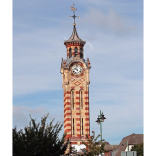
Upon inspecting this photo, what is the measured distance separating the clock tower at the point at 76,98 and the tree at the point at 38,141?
27.8 metres

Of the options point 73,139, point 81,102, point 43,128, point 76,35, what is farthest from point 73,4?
point 43,128

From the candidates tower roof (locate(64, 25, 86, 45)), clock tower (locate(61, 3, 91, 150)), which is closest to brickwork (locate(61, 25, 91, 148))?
clock tower (locate(61, 3, 91, 150))

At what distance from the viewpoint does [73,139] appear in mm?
60375

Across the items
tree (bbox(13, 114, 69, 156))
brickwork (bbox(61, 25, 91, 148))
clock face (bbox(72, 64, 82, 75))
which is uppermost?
clock face (bbox(72, 64, 82, 75))

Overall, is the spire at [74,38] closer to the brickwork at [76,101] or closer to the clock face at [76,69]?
the brickwork at [76,101]

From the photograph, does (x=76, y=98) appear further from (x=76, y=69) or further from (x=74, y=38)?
(x=74, y=38)

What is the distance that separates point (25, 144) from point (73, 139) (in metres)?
29.8

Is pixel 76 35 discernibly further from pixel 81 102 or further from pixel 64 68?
pixel 81 102

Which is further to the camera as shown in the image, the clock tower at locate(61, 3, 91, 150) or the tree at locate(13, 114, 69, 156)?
the clock tower at locate(61, 3, 91, 150)

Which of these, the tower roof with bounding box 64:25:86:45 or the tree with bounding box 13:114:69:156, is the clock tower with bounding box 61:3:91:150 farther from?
the tree with bounding box 13:114:69:156

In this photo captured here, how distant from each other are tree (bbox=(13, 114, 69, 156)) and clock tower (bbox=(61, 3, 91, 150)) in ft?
91.1

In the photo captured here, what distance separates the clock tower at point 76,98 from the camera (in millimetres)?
60781

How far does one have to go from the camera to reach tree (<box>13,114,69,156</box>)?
30516 millimetres

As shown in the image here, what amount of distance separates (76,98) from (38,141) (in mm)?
30344
